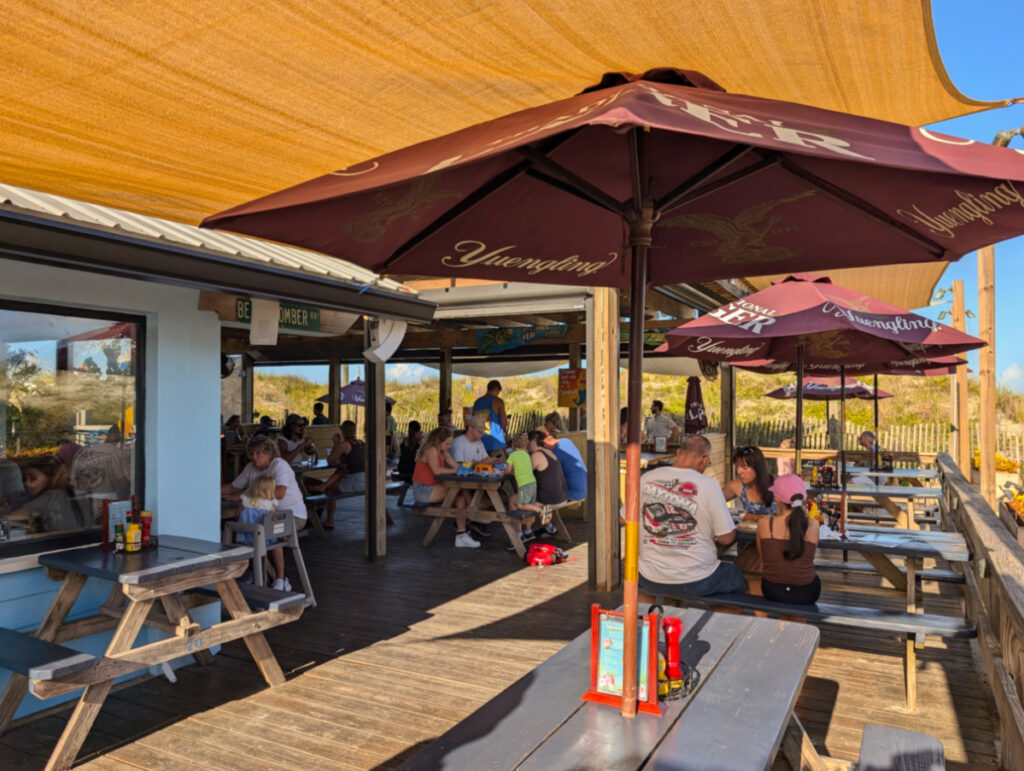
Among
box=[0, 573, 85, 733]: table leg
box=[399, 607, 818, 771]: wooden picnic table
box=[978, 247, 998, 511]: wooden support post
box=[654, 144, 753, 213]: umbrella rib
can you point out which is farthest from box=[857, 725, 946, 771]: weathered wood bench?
box=[978, 247, 998, 511]: wooden support post

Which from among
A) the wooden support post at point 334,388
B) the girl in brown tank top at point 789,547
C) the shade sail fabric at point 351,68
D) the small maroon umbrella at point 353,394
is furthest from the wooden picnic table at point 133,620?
the small maroon umbrella at point 353,394

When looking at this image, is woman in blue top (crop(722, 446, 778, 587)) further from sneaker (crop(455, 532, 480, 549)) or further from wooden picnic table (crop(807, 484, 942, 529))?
sneaker (crop(455, 532, 480, 549))

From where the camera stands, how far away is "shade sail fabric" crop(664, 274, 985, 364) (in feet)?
13.4

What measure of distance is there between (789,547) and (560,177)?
274 centimetres

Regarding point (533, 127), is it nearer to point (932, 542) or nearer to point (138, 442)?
point (138, 442)

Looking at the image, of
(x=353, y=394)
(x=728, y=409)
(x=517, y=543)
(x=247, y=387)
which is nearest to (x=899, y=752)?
(x=517, y=543)

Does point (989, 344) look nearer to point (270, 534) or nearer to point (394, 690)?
point (394, 690)

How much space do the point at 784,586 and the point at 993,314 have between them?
650 centimetres

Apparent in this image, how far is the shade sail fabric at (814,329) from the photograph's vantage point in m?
4.09

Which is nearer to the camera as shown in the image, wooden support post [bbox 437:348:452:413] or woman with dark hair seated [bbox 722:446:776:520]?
woman with dark hair seated [bbox 722:446:776:520]

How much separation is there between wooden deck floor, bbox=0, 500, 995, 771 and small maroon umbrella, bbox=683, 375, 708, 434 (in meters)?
5.78

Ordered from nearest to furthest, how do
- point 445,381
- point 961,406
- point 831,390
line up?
point 961,406
point 831,390
point 445,381

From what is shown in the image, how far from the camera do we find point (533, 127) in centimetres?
151

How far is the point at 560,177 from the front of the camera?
2.07 metres
